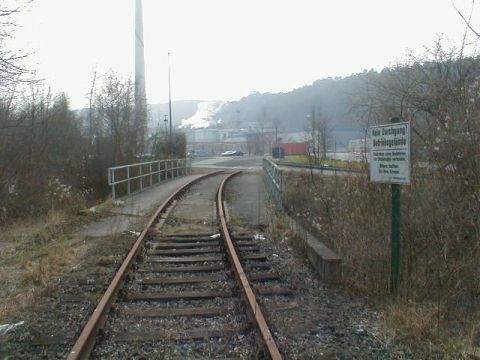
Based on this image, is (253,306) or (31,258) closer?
(253,306)

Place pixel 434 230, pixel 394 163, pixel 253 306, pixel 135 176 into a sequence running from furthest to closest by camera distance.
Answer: pixel 135 176 < pixel 434 230 < pixel 394 163 < pixel 253 306

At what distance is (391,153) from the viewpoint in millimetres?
5680

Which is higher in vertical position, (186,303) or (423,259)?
(423,259)

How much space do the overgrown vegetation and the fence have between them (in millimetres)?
9509

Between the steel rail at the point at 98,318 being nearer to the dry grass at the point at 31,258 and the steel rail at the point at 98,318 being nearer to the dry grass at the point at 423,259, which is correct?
the dry grass at the point at 31,258

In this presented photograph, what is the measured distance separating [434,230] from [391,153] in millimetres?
1334

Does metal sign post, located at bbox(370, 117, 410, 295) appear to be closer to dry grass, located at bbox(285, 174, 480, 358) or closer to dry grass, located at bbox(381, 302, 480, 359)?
dry grass, located at bbox(285, 174, 480, 358)

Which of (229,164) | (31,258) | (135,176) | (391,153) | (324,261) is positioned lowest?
(229,164)

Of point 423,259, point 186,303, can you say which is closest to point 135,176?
point 186,303

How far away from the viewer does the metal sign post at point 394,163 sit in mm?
5438

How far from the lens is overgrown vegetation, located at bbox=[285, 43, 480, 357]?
488 cm

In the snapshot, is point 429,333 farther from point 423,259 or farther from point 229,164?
point 229,164

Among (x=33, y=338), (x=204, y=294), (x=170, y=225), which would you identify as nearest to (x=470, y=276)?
(x=204, y=294)

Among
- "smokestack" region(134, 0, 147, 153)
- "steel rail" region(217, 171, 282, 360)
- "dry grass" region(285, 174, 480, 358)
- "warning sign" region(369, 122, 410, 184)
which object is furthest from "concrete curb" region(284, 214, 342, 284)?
"smokestack" region(134, 0, 147, 153)
